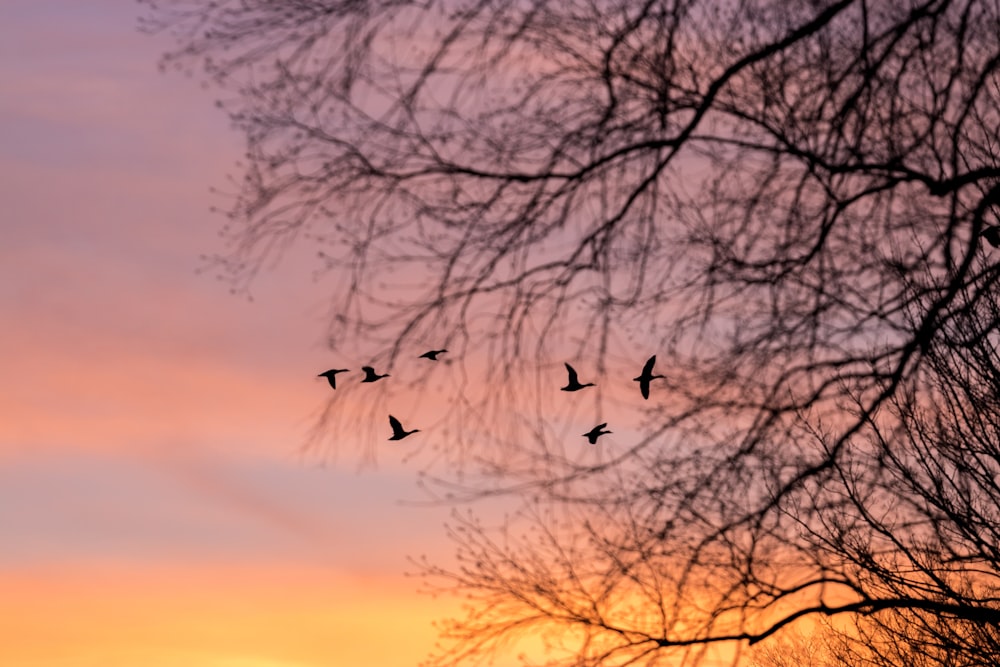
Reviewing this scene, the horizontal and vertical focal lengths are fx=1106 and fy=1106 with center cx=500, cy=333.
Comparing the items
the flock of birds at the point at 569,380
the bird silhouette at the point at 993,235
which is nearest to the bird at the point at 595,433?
the flock of birds at the point at 569,380

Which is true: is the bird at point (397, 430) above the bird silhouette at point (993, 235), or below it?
below

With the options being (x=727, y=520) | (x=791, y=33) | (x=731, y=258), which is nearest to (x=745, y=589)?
(x=727, y=520)

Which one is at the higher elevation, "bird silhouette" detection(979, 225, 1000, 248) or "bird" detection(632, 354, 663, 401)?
"bird silhouette" detection(979, 225, 1000, 248)

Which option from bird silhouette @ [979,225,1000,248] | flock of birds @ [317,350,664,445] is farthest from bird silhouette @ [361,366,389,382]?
bird silhouette @ [979,225,1000,248]

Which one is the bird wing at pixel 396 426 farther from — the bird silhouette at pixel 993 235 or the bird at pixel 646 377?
the bird silhouette at pixel 993 235

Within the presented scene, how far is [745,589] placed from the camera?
5988mm

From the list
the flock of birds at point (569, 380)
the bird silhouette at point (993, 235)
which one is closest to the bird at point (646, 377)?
the flock of birds at point (569, 380)

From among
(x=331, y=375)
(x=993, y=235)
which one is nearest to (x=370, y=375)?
(x=331, y=375)

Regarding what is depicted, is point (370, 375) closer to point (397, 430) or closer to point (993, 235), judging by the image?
point (397, 430)

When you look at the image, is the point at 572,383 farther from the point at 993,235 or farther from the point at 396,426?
the point at 993,235

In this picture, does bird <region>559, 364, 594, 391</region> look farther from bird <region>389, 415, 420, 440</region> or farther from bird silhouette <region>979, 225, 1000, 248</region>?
bird silhouette <region>979, 225, 1000, 248</region>

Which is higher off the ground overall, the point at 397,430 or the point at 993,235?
the point at 993,235

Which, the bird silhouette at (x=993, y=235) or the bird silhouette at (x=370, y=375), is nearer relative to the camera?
the bird silhouette at (x=370, y=375)

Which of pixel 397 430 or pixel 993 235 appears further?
pixel 993 235
